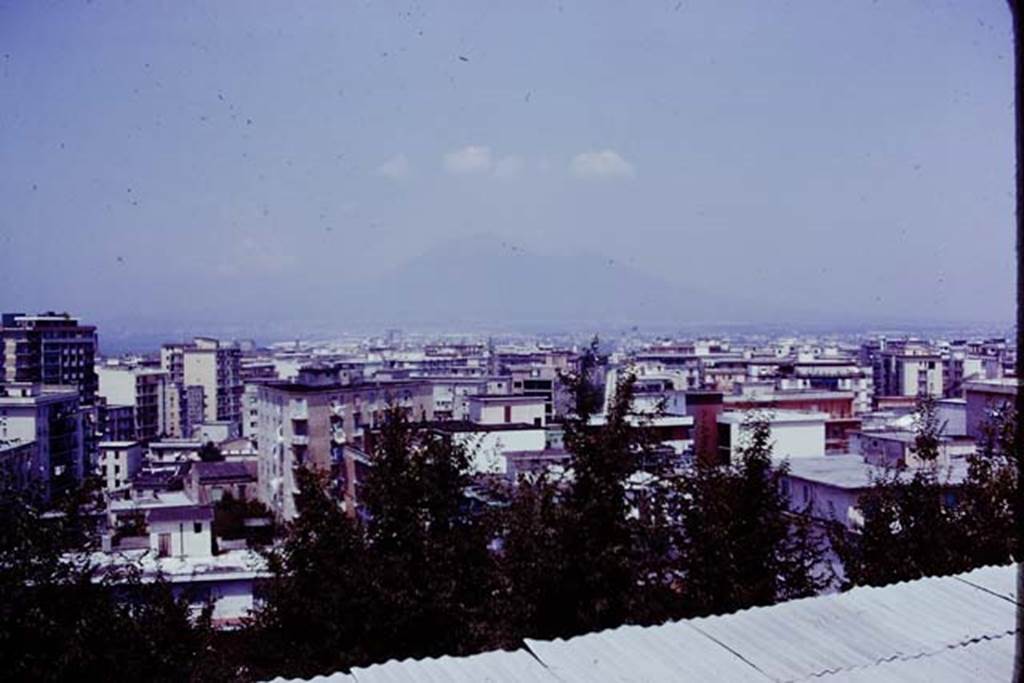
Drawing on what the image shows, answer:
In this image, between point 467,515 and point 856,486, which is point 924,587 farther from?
point 856,486

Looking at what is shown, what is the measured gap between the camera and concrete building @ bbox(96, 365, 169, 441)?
28.1 meters

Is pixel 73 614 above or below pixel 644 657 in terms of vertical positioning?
below

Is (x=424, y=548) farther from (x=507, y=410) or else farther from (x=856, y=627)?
(x=507, y=410)

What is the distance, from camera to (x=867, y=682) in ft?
4.29

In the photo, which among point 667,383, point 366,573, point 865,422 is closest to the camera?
point 366,573

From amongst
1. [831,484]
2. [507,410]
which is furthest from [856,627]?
[507,410]

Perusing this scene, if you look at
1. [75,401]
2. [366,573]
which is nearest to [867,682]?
[366,573]

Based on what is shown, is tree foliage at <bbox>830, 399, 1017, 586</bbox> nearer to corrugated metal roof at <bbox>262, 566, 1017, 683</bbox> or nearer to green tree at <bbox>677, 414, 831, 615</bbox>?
green tree at <bbox>677, 414, 831, 615</bbox>

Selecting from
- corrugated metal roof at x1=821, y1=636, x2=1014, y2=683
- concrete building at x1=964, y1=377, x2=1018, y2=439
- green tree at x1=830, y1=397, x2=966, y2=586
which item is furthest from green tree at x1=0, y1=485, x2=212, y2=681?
concrete building at x1=964, y1=377, x2=1018, y2=439

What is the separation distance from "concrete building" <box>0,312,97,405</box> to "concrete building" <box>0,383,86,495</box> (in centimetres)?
709

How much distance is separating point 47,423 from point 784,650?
16855 millimetres

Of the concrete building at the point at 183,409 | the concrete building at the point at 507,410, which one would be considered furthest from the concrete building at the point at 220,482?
the concrete building at the point at 183,409

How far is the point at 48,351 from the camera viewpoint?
2461 centimetres

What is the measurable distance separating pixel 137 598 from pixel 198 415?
92.5ft
